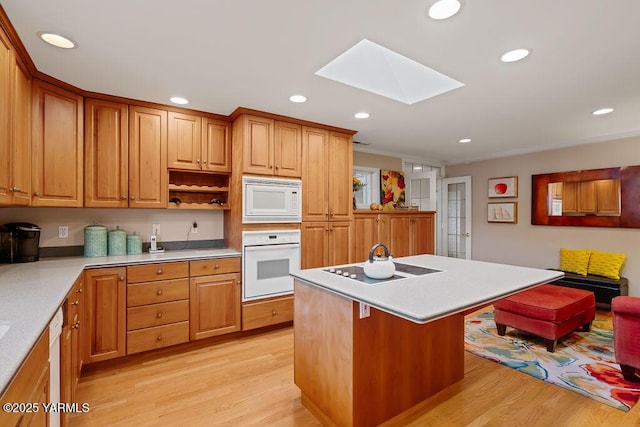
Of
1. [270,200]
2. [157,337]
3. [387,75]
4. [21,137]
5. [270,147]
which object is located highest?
[387,75]

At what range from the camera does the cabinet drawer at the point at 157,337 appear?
8.84ft

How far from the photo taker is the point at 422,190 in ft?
17.3

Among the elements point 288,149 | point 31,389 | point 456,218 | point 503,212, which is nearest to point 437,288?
point 31,389

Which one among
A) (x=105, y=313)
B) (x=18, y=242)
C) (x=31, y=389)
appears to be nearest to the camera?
(x=31, y=389)

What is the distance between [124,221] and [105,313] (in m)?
0.98

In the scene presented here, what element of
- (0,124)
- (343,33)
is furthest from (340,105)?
(0,124)

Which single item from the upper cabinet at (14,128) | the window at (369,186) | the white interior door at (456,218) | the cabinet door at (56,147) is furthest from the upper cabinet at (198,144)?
the white interior door at (456,218)

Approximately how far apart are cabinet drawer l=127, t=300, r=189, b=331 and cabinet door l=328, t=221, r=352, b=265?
1.69 meters

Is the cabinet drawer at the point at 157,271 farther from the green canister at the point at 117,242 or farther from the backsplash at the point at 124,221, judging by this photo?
the backsplash at the point at 124,221

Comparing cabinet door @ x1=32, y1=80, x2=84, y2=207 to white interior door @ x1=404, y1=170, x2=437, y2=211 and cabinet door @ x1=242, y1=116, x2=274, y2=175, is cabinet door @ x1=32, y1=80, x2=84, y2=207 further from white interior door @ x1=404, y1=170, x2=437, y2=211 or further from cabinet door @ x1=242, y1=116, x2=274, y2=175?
white interior door @ x1=404, y1=170, x2=437, y2=211

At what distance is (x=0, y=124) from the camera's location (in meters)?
1.74

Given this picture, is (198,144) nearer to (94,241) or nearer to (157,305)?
(94,241)

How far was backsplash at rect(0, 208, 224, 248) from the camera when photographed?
2.81 m

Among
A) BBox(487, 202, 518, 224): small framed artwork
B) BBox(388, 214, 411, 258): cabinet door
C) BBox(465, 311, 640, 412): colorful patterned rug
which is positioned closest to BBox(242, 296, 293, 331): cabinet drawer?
BBox(388, 214, 411, 258): cabinet door
